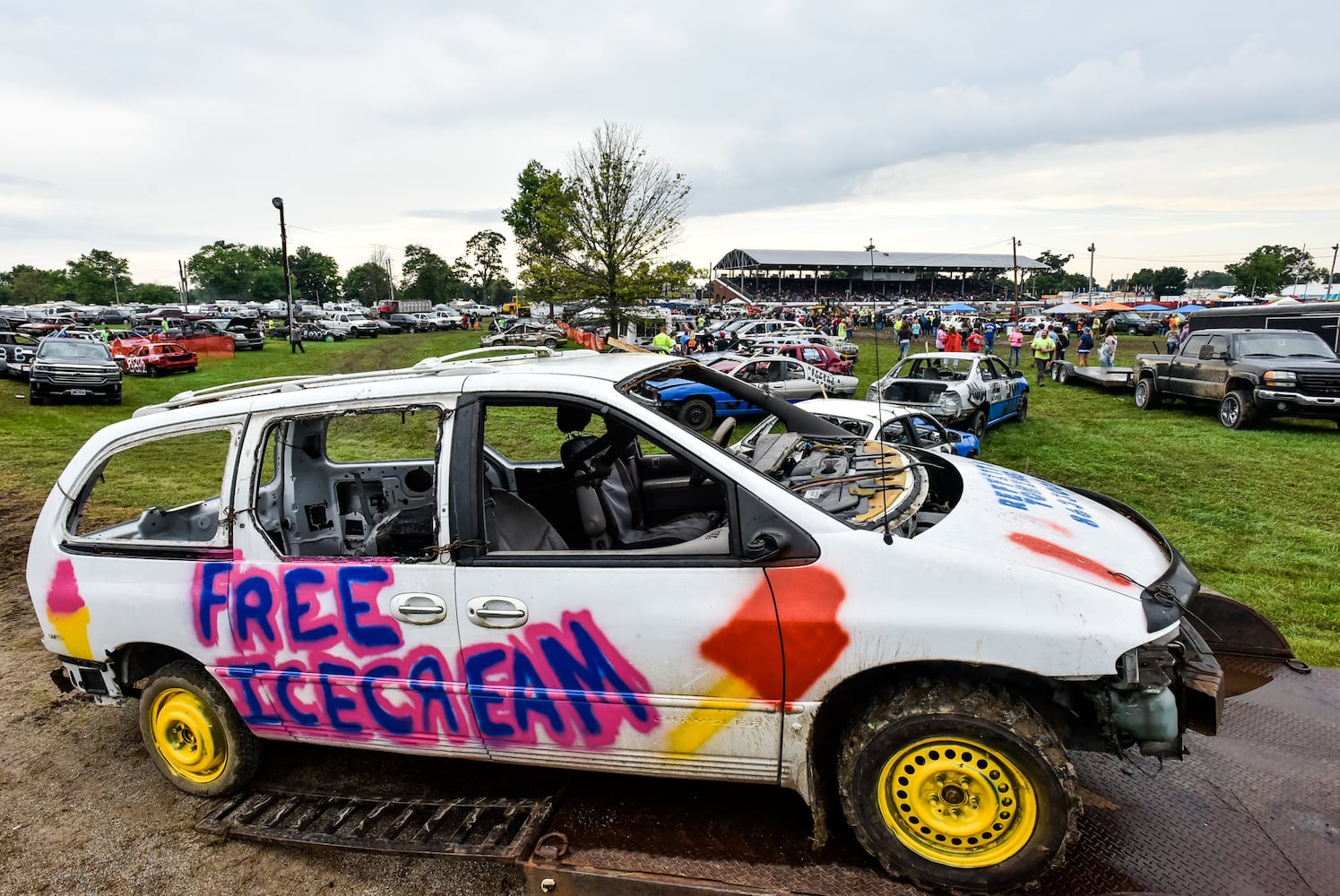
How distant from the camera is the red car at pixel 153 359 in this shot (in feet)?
74.7

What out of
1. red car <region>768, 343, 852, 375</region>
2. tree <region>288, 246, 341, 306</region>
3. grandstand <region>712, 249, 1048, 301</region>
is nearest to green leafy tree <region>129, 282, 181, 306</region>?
tree <region>288, 246, 341, 306</region>

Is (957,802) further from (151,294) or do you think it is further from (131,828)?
(151,294)

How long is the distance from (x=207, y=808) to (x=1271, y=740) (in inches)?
187

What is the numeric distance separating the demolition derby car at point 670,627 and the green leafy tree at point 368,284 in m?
96.5

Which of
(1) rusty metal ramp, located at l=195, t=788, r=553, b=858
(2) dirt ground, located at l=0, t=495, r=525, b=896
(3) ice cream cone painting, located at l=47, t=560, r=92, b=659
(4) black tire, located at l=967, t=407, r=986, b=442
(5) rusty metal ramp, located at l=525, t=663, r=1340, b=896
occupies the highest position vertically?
(3) ice cream cone painting, located at l=47, t=560, r=92, b=659

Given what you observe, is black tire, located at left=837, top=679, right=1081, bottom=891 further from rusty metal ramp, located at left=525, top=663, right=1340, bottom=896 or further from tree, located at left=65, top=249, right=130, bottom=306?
tree, located at left=65, top=249, right=130, bottom=306

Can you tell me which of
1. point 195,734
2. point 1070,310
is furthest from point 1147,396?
point 1070,310

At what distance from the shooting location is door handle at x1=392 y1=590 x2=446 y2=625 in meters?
2.79

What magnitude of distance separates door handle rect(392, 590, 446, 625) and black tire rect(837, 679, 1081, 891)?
5.03 feet

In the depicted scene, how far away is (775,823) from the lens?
2.93 metres

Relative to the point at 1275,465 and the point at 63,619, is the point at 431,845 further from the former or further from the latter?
the point at 1275,465

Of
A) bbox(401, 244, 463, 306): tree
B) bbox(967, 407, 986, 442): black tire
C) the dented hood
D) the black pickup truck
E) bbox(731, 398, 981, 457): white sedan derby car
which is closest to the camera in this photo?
the dented hood

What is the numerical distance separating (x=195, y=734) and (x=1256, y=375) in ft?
51.4

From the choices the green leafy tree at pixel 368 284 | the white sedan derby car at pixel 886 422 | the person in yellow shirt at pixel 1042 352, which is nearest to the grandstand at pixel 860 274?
the green leafy tree at pixel 368 284
